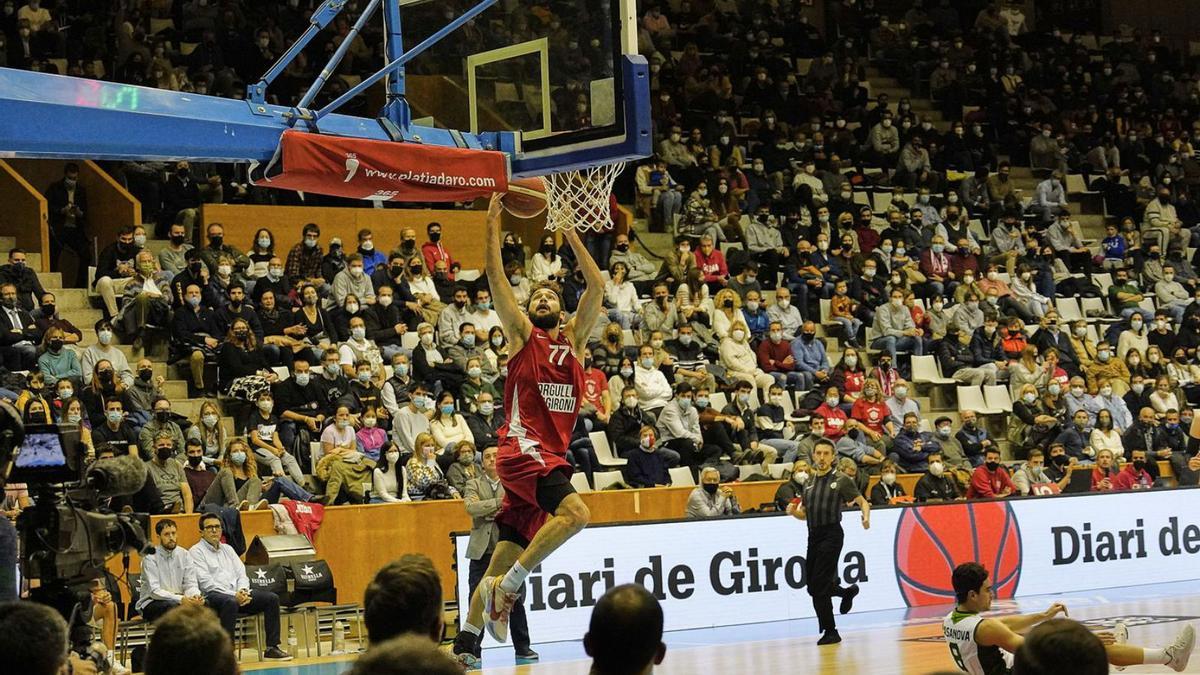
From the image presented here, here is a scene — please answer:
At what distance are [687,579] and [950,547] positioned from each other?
3645 millimetres

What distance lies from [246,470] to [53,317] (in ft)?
10.6

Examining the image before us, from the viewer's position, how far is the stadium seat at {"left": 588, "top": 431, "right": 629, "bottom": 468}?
1981cm

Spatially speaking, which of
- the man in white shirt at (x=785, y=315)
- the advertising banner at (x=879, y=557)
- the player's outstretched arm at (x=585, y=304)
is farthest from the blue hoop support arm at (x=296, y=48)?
the man in white shirt at (x=785, y=315)

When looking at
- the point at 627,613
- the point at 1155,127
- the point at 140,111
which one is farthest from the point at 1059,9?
the point at 627,613

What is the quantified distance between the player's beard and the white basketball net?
28.0 inches

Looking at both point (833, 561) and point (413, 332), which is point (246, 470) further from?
point (833, 561)

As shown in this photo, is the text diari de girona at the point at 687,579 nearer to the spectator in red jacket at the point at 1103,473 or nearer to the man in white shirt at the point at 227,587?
the man in white shirt at the point at 227,587

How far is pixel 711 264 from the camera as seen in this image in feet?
78.2

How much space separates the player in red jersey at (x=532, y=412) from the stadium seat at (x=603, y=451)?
34.6 ft

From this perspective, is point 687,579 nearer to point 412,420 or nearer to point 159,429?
point 412,420

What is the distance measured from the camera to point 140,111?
739cm

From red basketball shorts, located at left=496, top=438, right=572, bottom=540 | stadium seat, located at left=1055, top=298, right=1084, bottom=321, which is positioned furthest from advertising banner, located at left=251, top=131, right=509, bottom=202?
stadium seat, located at left=1055, top=298, right=1084, bottom=321

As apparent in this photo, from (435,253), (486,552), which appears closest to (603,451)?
(435,253)

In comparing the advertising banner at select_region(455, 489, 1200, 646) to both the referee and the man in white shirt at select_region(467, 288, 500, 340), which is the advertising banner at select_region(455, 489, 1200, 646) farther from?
the man in white shirt at select_region(467, 288, 500, 340)
